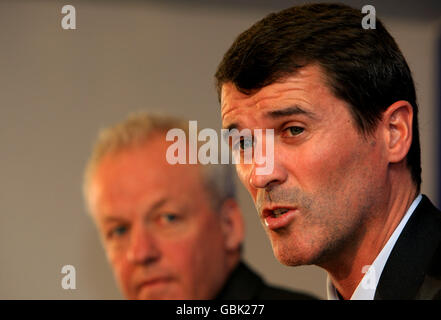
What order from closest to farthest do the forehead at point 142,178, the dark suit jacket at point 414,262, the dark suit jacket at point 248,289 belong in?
the dark suit jacket at point 414,262
the dark suit jacket at point 248,289
the forehead at point 142,178

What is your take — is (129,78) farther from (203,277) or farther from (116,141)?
(203,277)

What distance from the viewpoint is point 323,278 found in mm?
1687

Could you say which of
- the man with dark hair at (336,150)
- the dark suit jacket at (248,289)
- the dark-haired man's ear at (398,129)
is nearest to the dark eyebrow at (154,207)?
the dark suit jacket at (248,289)

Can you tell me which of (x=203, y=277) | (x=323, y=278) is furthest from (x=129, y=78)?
(x=323, y=278)

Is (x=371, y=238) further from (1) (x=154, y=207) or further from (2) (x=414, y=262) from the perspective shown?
(1) (x=154, y=207)

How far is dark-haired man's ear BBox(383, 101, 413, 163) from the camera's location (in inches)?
41.8

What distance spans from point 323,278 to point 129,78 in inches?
33.6

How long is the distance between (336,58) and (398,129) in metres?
0.17

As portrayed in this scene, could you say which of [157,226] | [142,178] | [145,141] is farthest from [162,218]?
[145,141]

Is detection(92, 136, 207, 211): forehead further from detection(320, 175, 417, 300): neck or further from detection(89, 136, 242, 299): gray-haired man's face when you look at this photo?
detection(320, 175, 417, 300): neck

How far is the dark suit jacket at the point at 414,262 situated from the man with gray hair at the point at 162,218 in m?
0.77

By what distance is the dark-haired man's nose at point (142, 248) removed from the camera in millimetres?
1812

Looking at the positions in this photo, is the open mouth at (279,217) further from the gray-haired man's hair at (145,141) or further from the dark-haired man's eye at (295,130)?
the gray-haired man's hair at (145,141)

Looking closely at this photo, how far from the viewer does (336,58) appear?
3.44 ft
